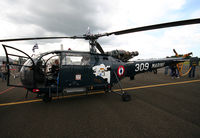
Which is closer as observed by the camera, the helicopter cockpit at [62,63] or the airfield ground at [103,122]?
the airfield ground at [103,122]

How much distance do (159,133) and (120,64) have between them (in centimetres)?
350

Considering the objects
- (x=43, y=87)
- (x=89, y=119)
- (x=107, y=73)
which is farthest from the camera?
(x=107, y=73)

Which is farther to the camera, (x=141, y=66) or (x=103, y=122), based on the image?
(x=141, y=66)

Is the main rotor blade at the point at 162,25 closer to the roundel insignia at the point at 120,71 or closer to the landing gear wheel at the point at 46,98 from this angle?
the roundel insignia at the point at 120,71

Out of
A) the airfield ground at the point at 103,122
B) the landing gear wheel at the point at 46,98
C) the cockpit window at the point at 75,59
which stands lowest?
the airfield ground at the point at 103,122

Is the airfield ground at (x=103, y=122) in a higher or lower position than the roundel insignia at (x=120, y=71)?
lower

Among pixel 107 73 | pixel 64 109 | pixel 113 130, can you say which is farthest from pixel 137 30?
pixel 64 109

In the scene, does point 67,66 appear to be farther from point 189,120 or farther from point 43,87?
point 189,120

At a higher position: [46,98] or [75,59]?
[75,59]

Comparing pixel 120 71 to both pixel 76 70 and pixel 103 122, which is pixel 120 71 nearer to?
pixel 76 70

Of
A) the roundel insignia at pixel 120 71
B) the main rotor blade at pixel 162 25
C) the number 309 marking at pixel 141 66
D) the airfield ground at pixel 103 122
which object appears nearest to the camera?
the airfield ground at pixel 103 122

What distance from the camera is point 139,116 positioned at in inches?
117

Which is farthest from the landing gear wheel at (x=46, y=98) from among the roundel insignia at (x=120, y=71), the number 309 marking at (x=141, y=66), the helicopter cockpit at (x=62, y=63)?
the number 309 marking at (x=141, y=66)

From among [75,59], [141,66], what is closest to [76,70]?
[75,59]
